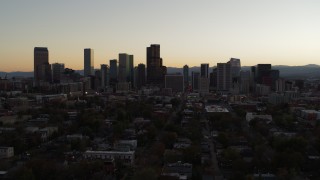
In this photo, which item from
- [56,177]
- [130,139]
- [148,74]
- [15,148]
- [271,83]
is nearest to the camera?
[56,177]

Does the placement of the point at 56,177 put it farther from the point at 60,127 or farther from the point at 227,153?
the point at 60,127

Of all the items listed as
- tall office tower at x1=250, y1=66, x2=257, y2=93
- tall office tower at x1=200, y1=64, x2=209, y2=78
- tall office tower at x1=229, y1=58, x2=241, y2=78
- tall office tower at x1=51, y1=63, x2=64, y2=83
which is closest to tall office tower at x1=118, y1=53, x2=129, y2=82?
tall office tower at x1=51, y1=63, x2=64, y2=83

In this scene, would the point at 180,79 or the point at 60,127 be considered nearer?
the point at 60,127

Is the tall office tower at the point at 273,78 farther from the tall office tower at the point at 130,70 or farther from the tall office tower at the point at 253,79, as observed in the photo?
the tall office tower at the point at 130,70

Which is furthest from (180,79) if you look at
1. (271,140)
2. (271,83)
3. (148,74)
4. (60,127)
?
(271,140)

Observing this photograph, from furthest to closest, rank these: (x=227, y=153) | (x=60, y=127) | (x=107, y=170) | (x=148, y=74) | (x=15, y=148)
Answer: (x=148, y=74) < (x=60, y=127) < (x=15, y=148) < (x=227, y=153) < (x=107, y=170)

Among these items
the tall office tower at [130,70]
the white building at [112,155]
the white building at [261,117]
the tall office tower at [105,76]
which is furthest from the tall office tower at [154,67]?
the white building at [112,155]
